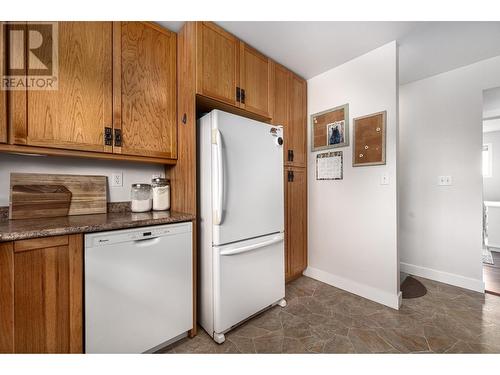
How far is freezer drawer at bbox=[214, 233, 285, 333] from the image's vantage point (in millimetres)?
1445

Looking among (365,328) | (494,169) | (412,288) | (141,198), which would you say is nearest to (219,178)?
(141,198)

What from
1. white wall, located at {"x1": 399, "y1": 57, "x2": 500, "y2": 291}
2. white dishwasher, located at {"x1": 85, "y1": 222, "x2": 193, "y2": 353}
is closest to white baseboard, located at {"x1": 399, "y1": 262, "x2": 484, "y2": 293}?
white wall, located at {"x1": 399, "y1": 57, "x2": 500, "y2": 291}

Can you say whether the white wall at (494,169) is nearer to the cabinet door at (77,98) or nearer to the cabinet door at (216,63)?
the cabinet door at (216,63)

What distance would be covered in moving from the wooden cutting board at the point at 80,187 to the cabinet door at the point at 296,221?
1.64 meters

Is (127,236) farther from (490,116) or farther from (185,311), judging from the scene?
(490,116)

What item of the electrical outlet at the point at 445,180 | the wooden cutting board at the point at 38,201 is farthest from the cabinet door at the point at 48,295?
the electrical outlet at the point at 445,180

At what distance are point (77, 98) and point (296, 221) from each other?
213 centimetres

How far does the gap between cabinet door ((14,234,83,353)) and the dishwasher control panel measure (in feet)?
0.20

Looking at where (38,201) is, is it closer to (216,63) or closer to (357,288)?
(216,63)

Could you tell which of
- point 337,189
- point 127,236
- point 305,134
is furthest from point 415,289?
point 127,236

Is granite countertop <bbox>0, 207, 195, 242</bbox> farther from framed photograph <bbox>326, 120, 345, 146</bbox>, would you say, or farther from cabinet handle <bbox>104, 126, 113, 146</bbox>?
framed photograph <bbox>326, 120, 345, 146</bbox>

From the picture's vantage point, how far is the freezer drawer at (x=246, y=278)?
1445 mm

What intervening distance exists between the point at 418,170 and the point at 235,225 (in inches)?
96.8

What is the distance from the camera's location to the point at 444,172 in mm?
2395
